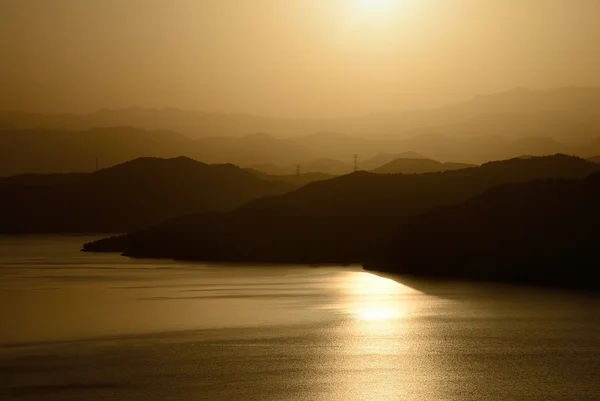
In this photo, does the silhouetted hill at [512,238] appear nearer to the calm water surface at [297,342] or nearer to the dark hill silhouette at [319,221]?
the calm water surface at [297,342]

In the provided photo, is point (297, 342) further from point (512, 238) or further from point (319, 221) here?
point (319, 221)

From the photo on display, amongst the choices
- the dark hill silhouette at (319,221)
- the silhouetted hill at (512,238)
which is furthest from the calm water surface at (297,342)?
the dark hill silhouette at (319,221)

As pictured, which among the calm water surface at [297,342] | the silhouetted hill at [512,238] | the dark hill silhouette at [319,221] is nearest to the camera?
the calm water surface at [297,342]

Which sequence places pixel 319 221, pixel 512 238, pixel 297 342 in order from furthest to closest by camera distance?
pixel 319 221, pixel 512 238, pixel 297 342

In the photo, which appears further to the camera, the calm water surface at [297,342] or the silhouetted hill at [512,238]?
the silhouetted hill at [512,238]

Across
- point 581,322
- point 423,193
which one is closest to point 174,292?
point 581,322

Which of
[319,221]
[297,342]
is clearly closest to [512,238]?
[319,221]

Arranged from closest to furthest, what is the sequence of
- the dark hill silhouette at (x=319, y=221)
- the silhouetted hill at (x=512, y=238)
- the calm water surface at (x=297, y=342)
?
the calm water surface at (x=297, y=342) < the silhouetted hill at (x=512, y=238) < the dark hill silhouette at (x=319, y=221)
